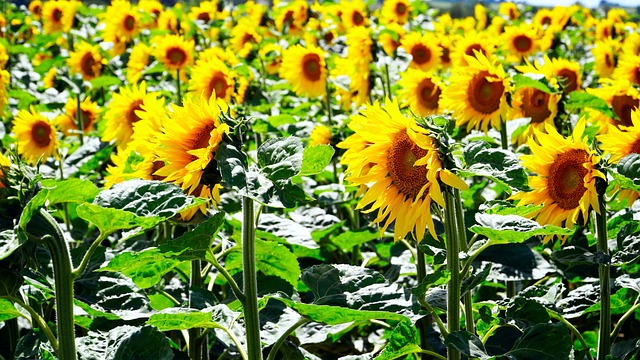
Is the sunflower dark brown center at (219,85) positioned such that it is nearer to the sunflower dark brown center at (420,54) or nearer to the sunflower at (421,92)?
the sunflower at (421,92)

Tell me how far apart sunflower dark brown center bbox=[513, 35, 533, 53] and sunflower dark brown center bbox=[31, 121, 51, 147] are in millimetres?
3299

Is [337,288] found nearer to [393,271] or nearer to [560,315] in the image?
[560,315]

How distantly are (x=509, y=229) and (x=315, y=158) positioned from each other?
1.46ft

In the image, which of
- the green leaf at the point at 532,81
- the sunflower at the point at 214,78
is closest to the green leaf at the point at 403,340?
the green leaf at the point at 532,81

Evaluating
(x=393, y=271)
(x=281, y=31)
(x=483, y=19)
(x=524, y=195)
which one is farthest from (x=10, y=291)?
(x=483, y=19)

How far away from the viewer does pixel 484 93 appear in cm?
339

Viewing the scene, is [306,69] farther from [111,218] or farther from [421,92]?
[111,218]

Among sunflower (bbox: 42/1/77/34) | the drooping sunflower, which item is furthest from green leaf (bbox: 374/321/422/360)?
sunflower (bbox: 42/1/77/34)

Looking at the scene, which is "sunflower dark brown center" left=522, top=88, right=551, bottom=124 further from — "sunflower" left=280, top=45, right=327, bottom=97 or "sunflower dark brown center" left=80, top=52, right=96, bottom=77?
"sunflower dark brown center" left=80, top=52, right=96, bottom=77

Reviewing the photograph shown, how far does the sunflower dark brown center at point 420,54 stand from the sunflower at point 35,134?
2.19m

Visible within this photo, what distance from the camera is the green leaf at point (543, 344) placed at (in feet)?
6.21

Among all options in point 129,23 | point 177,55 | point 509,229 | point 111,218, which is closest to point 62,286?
point 111,218

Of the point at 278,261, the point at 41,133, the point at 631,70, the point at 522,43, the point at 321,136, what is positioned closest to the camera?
the point at 278,261

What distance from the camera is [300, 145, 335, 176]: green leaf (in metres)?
1.85
